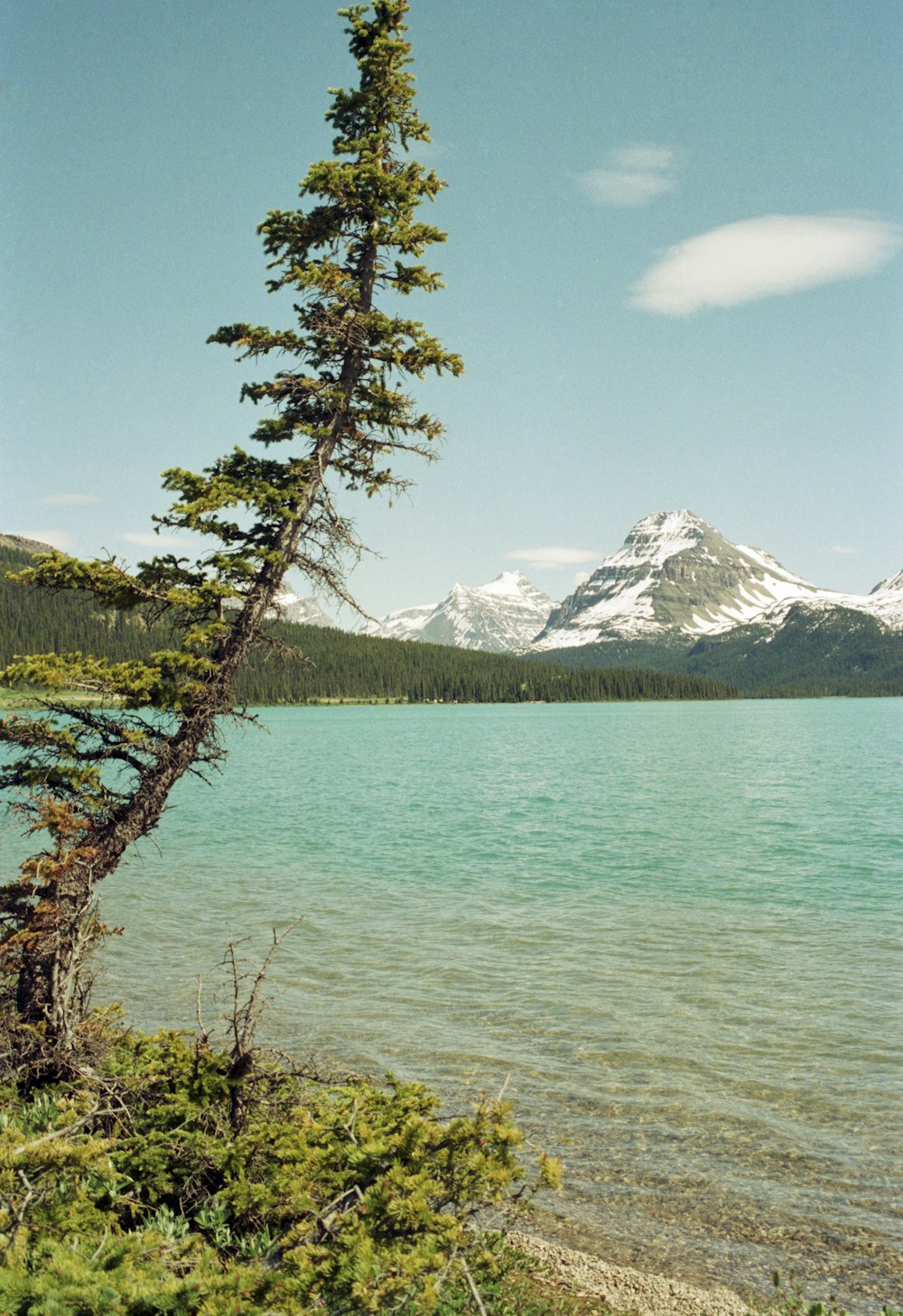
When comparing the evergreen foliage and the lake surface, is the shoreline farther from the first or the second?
the evergreen foliage

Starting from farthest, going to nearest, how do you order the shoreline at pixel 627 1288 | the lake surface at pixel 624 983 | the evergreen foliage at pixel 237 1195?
the lake surface at pixel 624 983, the shoreline at pixel 627 1288, the evergreen foliage at pixel 237 1195

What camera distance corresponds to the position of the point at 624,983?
17.2 m

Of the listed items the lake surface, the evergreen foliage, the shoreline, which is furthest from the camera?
the lake surface

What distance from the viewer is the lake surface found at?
9.49 meters

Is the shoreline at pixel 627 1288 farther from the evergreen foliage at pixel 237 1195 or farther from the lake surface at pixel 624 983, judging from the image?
the evergreen foliage at pixel 237 1195

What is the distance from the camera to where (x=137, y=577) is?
12211mm

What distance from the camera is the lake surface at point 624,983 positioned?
9.49 metres

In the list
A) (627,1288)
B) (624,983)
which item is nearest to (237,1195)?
(627,1288)

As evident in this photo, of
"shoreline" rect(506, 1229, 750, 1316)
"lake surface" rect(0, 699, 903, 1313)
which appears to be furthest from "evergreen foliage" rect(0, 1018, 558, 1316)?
"lake surface" rect(0, 699, 903, 1313)

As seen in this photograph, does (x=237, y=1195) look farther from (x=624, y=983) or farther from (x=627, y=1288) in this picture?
(x=624, y=983)

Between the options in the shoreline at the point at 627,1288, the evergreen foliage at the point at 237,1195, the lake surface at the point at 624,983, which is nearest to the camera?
the evergreen foliage at the point at 237,1195

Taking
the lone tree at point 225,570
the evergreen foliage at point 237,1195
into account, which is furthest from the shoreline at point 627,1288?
the lone tree at point 225,570

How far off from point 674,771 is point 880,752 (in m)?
30.3

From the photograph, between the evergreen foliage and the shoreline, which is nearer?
the evergreen foliage
